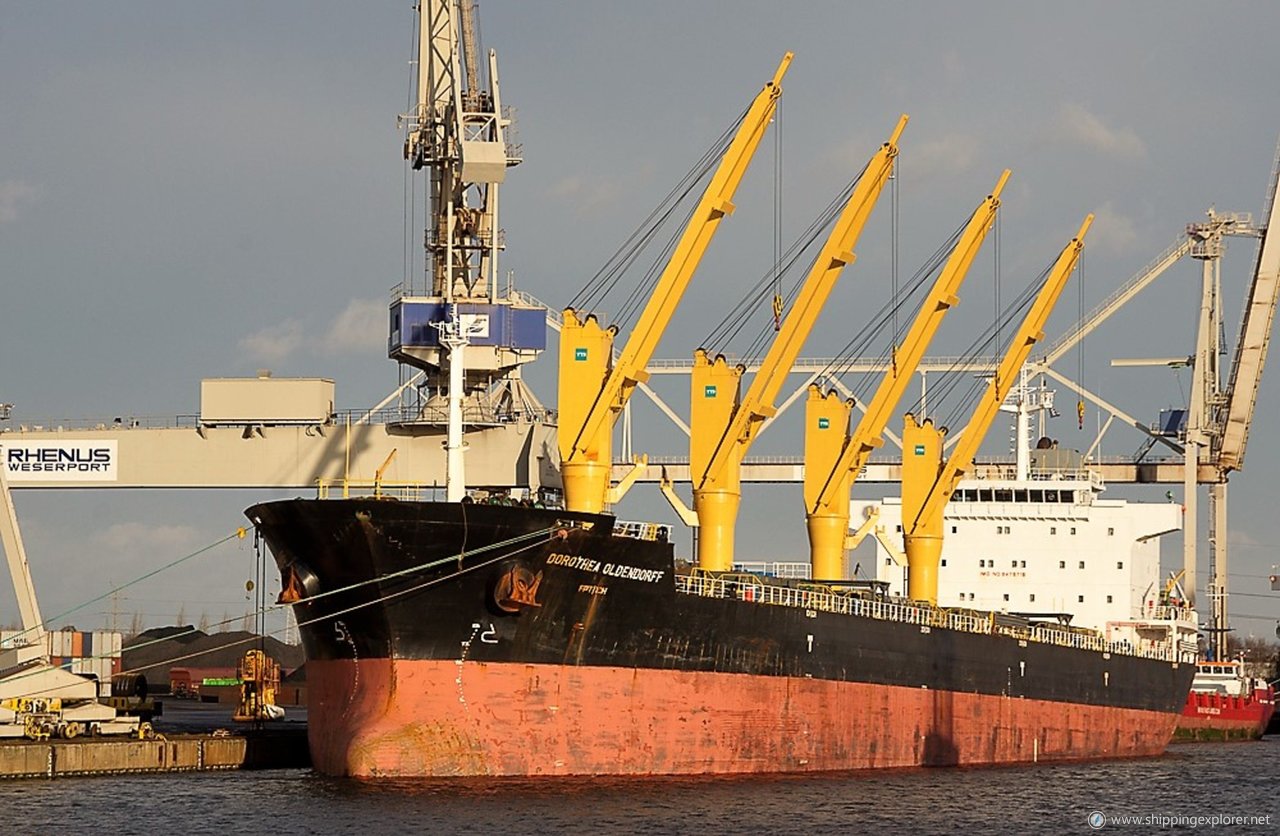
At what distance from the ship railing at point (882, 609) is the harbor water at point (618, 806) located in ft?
10.5

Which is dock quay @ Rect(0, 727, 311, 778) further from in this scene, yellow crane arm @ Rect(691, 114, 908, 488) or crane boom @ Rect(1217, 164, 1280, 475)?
crane boom @ Rect(1217, 164, 1280, 475)

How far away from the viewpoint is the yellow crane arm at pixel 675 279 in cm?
3222

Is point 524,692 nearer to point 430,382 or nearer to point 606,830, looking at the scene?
point 606,830

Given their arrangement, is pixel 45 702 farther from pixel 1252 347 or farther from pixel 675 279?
pixel 1252 347

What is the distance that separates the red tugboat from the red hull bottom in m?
20.9

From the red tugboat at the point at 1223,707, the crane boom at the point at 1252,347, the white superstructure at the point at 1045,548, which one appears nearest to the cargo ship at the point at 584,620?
the white superstructure at the point at 1045,548

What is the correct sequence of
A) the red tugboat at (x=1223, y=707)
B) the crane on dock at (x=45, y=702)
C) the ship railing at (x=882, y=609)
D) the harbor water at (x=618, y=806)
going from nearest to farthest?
the harbor water at (x=618, y=806) < the crane on dock at (x=45, y=702) < the ship railing at (x=882, y=609) < the red tugboat at (x=1223, y=707)

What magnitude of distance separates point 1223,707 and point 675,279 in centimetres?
2776

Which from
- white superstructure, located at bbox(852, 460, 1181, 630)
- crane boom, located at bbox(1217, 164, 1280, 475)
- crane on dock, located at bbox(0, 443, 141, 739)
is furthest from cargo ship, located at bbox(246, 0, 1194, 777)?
crane boom, located at bbox(1217, 164, 1280, 475)

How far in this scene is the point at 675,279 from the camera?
112 ft

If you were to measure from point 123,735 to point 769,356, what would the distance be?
14.2 metres

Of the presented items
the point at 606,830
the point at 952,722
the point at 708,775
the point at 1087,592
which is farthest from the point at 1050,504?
the point at 606,830

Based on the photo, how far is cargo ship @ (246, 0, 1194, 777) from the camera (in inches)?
1089

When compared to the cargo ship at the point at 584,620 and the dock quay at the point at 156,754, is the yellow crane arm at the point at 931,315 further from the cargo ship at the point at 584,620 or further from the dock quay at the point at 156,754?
the dock quay at the point at 156,754
